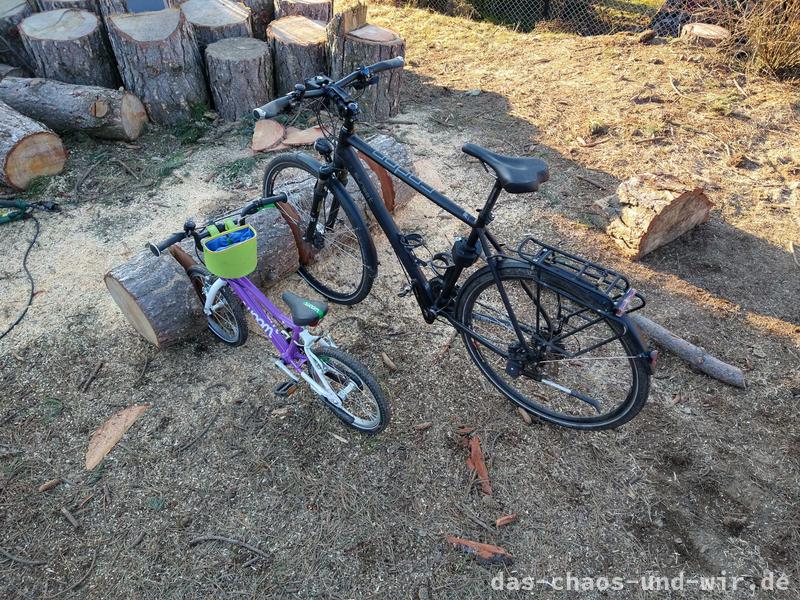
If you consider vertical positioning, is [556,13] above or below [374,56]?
below

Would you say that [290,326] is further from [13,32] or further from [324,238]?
[13,32]

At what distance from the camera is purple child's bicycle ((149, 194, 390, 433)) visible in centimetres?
259

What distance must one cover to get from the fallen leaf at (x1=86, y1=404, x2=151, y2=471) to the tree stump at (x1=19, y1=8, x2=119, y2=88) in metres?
4.08

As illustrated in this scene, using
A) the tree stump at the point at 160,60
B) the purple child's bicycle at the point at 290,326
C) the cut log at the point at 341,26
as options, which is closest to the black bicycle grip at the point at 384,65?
the purple child's bicycle at the point at 290,326

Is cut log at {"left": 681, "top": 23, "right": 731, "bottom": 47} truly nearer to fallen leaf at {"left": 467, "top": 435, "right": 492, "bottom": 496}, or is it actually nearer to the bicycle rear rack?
the bicycle rear rack

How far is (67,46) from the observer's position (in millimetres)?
5191

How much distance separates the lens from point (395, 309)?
12.2 ft

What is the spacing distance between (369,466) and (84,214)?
11.2ft

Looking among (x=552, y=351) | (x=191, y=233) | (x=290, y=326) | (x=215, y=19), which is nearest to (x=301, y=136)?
(x=215, y=19)

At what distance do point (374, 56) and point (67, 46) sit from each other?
2999mm

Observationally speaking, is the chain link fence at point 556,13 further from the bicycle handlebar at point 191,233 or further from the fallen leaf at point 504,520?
the fallen leaf at point 504,520

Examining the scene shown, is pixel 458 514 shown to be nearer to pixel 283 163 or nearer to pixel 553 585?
pixel 553 585

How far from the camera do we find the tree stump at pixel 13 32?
18.0 feet

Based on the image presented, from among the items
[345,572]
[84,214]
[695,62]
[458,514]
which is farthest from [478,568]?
[695,62]
